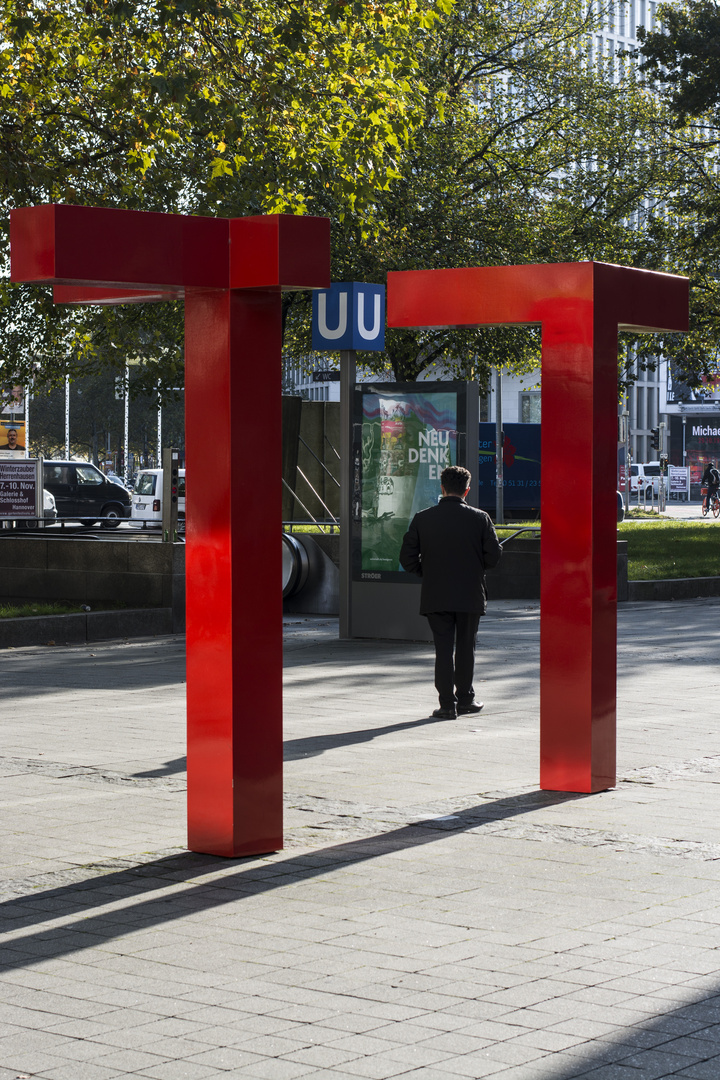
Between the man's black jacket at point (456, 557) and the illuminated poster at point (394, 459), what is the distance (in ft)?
13.2

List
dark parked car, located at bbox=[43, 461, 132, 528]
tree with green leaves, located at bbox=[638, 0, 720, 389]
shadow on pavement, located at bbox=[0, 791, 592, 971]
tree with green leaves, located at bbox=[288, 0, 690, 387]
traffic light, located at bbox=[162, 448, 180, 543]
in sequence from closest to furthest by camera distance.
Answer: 1. shadow on pavement, located at bbox=[0, 791, 592, 971]
2. traffic light, located at bbox=[162, 448, 180, 543]
3. tree with green leaves, located at bbox=[288, 0, 690, 387]
4. tree with green leaves, located at bbox=[638, 0, 720, 389]
5. dark parked car, located at bbox=[43, 461, 132, 528]

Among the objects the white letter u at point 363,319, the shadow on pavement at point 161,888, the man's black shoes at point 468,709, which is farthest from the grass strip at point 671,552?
the shadow on pavement at point 161,888

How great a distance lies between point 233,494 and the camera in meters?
6.11

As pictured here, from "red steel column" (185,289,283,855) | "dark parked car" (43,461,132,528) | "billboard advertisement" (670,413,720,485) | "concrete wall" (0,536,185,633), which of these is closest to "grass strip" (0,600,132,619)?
"concrete wall" (0,536,185,633)

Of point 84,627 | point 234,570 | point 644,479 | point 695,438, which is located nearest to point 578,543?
point 234,570

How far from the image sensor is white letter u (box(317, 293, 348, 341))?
15.2 metres

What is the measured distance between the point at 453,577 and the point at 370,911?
469 centimetres

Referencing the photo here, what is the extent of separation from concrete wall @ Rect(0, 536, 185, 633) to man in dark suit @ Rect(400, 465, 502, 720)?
584cm

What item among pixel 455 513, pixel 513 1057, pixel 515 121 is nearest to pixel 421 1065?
pixel 513 1057

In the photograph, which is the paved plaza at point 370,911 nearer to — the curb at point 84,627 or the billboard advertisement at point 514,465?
the curb at point 84,627

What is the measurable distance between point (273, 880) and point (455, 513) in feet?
14.9

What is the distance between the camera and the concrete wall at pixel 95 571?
52.0 ft

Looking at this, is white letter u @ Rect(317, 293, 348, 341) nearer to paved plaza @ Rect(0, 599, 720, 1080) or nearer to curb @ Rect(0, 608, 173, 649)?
curb @ Rect(0, 608, 173, 649)

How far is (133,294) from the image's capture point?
6348mm
